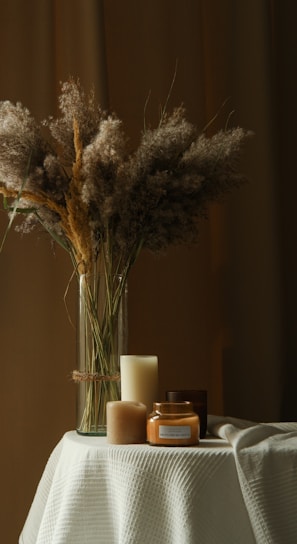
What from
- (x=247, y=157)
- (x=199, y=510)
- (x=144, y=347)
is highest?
(x=247, y=157)

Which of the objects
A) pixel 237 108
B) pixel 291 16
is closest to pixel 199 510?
pixel 237 108

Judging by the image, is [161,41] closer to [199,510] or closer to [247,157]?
→ [247,157]

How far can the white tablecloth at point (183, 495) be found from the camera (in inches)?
48.6

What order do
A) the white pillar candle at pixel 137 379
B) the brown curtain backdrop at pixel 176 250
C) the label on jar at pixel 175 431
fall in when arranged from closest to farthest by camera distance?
1. the label on jar at pixel 175 431
2. the white pillar candle at pixel 137 379
3. the brown curtain backdrop at pixel 176 250

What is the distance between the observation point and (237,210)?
219 cm

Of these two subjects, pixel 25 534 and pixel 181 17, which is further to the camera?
pixel 181 17

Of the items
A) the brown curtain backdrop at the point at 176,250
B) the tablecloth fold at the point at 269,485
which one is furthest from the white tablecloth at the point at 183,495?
the brown curtain backdrop at the point at 176,250

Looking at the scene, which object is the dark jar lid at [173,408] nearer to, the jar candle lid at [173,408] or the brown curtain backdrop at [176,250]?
the jar candle lid at [173,408]

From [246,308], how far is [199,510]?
1.00 m

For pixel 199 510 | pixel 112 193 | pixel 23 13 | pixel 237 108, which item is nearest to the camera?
pixel 199 510

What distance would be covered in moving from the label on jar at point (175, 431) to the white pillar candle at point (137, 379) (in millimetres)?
210

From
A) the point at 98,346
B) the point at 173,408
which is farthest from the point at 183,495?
the point at 98,346

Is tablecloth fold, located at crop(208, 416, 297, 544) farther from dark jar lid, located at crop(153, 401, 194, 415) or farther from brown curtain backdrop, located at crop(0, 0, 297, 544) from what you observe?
brown curtain backdrop, located at crop(0, 0, 297, 544)

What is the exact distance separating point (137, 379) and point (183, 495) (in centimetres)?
36
